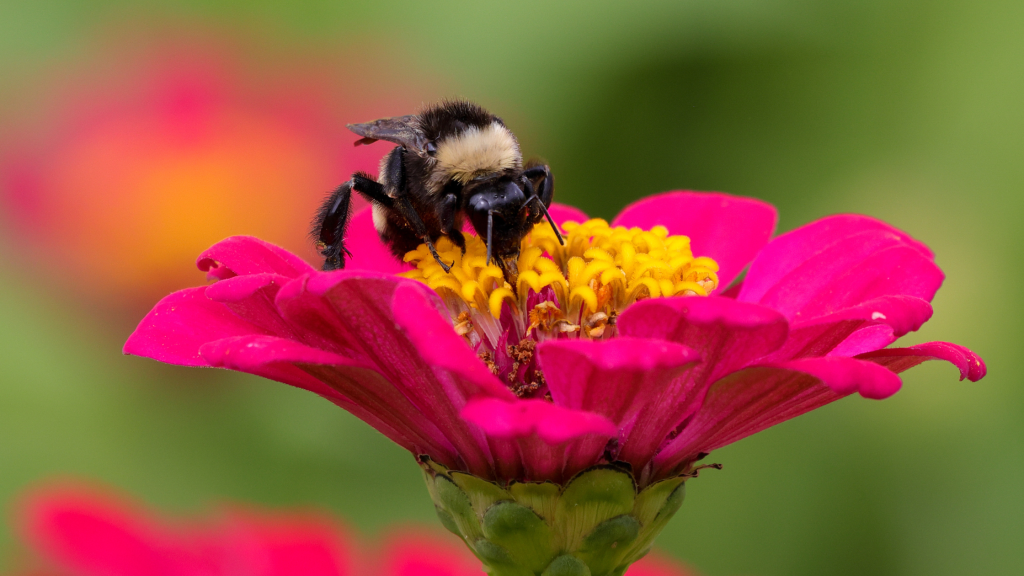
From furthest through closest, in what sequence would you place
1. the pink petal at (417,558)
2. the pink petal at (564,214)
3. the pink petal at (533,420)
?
the pink petal at (564,214) < the pink petal at (417,558) < the pink petal at (533,420)

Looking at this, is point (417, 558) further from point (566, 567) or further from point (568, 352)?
point (568, 352)

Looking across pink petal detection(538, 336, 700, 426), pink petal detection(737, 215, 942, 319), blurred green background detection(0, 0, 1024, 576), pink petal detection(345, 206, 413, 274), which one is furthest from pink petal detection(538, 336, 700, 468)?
blurred green background detection(0, 0, 1024, 576)

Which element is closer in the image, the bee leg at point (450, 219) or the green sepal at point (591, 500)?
the green sepal at point (591, 500)

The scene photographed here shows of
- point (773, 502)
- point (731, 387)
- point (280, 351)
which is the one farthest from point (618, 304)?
point (773, 502)

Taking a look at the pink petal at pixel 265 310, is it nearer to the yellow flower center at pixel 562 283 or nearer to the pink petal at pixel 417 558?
the yellow flower center at pixel 562 283

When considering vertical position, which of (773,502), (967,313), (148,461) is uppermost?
(967,313)

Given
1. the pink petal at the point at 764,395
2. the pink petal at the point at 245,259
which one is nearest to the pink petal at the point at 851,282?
the pink petal at the point at 764,395

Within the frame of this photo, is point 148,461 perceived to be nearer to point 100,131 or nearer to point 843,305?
point 100,131

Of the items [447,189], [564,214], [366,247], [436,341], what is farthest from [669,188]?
[436,341]

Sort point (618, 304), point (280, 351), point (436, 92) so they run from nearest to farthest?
point (280, 351), point (618, 304), point (436, 92)
